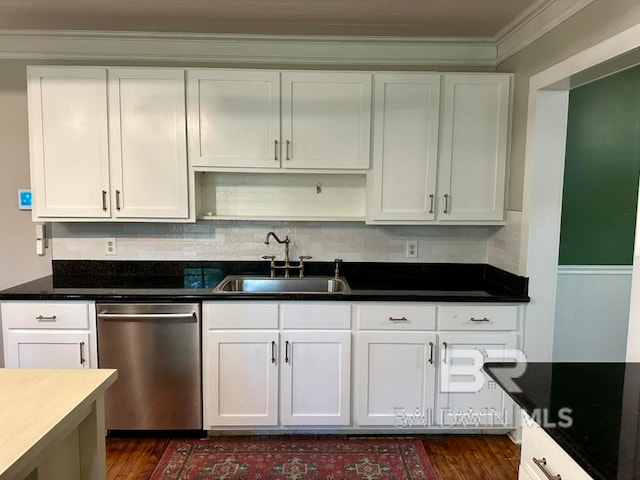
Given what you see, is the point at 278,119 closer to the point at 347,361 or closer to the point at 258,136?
the point at 258,136

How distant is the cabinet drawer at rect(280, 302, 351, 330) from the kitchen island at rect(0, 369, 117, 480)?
114 cm

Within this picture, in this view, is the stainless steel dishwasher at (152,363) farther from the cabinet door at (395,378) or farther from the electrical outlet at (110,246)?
the cabinet door at (395,378)

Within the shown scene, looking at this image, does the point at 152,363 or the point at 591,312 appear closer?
the point at 152,363

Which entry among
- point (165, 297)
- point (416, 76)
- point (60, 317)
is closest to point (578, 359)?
point (416, 76)


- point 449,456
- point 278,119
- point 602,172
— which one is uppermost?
point 278,119

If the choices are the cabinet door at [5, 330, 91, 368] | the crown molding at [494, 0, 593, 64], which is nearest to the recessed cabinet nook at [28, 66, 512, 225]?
the crown molding at [494, 0, 593, 64]

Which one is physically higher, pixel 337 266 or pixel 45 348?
pixel 337 266

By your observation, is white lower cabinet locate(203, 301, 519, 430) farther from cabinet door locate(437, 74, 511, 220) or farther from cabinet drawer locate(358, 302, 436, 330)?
cabinet door locate(437, 74, 511, 220)

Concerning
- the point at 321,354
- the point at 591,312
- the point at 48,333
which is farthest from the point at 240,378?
the point at 591,312

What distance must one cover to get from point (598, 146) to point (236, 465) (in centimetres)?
287

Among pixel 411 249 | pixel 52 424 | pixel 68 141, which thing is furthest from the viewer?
pixel 411 249

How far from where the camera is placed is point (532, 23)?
2.36m

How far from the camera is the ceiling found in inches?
89.4

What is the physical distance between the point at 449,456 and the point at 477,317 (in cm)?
79
